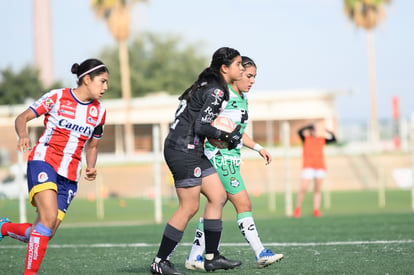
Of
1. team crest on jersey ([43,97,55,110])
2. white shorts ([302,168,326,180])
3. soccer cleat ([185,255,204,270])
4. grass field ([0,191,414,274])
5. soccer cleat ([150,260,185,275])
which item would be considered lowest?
grass field ([0,191,414,274])

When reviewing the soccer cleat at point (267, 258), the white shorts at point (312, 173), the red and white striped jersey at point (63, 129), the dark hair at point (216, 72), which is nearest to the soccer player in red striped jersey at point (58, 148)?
the red and white striped jersey at point (63, 129)

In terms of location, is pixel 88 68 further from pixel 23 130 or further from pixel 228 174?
pixel 228 174

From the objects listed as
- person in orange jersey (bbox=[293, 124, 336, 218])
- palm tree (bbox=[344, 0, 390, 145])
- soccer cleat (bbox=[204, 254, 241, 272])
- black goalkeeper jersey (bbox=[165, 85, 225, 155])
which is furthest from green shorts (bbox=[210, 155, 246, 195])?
palm tree (bbox=[344, 0, 390, 145])

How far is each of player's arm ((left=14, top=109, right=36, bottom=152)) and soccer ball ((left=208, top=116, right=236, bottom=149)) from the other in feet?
5.63

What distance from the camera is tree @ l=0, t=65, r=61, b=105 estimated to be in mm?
57438

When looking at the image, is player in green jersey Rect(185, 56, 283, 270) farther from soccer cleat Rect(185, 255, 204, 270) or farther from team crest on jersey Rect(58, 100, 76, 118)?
team crest on jersey Rect(58, 100, 76, 118)

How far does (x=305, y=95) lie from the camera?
4788cm

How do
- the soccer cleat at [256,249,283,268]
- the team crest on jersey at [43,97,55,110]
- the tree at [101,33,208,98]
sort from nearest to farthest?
the team crest on jersey at [43,97,55,110] → the soccer cleat at [256,249,283,268] → the tree at [101,33,208,98]

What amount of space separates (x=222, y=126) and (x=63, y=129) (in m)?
1.52

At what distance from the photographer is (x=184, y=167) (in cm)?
702

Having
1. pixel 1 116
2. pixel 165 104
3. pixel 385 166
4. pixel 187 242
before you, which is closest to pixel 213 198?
pixel 187 242

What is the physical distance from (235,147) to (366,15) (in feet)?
132

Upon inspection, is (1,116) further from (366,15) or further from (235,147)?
(366,15)

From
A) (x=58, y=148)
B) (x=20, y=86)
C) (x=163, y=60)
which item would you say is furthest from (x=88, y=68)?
(x=163, y=60)
